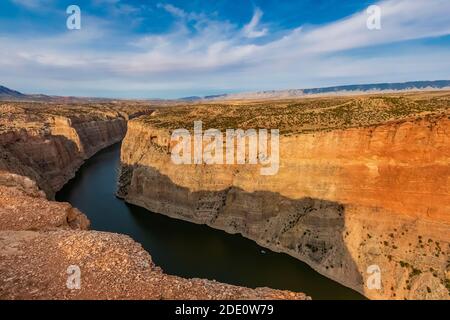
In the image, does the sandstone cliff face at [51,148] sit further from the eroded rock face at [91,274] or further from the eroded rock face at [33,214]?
the eroded rock face at [91,274]

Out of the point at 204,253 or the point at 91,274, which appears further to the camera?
the point at 204,253

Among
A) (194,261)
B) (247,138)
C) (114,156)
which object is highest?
(247,138)

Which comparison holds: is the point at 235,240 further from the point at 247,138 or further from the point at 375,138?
the point at 375,138

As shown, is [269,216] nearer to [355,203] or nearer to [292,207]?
[292,207]

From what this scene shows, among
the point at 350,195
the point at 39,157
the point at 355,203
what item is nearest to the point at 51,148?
the point at 39,157

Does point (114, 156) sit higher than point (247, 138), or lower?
lower

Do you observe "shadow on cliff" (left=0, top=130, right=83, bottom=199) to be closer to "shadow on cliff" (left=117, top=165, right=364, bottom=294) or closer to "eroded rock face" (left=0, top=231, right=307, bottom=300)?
"shadow on cliff" (left=117, top=165, right=364, bottom=294)
